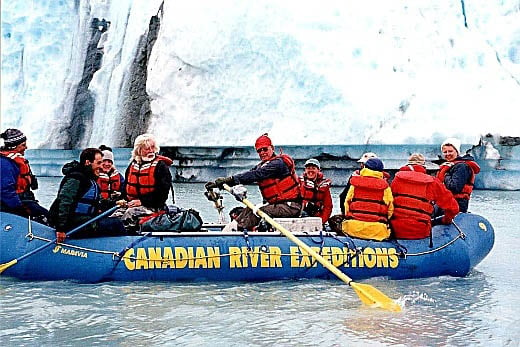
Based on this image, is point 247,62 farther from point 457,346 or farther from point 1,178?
point 457,346

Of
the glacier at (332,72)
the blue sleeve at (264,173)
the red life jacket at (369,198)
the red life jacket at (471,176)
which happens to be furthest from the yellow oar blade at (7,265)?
the glacier at (332,72)

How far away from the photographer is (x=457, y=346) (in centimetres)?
298

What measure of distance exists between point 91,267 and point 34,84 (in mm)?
10429

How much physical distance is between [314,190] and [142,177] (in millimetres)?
1255

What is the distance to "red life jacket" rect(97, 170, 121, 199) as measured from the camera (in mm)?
5117

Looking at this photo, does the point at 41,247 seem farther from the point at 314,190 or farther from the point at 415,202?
the point at 415,202

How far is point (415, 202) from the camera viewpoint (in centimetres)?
437

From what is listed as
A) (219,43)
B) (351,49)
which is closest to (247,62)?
(219,43)

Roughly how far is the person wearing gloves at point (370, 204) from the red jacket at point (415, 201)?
8 centimetres

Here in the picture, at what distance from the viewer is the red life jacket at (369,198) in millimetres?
4273

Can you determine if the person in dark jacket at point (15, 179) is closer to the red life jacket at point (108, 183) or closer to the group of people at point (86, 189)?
the group of people at point (86, 189)

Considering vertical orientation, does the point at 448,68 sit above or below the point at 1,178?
above

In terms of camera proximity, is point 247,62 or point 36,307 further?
point 247,62

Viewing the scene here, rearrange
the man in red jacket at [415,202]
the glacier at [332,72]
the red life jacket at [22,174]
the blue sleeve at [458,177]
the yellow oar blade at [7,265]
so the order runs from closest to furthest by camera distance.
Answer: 1. the yellow oar blade at [7,265]
2. the man in red jacket at [415,202]
3. the red life jacket at [22,174]
4. the blue sleeve at [458,177]
5. the glacier at [332,72]
